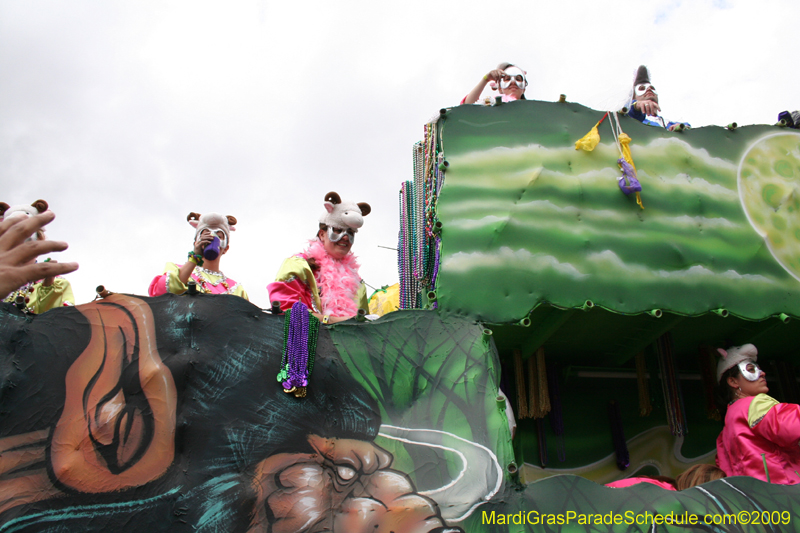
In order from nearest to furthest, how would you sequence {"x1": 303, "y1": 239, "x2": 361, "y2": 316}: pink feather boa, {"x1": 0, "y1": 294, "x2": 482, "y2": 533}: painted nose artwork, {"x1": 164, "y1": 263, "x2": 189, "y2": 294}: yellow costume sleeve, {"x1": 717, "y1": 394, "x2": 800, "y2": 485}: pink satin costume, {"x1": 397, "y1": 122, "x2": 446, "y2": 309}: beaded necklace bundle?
{"x1": 0, "y1": 294, "x2": 482, "y2": 533}: painted nose artwork, {"x1": 717, "y1": 394, "x2": 800, "y2": 485}: pink satin costume, {"x1": 164, "y1": 263, "x2": 189, "y2": 294}: yellow costume sleeve, {"x1": 303, "y1": 239, "x2": 361, "y2": 316}: pink feather boa, {"x1": 397, "y1": 122, "x2": 446, "y2": 309}: beaded necklace bundle

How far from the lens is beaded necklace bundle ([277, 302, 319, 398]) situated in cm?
327

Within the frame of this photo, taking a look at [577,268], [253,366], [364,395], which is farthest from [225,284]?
[577,268]

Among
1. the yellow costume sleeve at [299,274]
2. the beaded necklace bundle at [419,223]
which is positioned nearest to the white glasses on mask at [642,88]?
the beaded necklace bundle at [419,223]

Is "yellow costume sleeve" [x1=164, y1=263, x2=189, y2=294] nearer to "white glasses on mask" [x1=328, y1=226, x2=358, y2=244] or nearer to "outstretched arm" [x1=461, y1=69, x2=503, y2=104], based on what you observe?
"white glasses on mask" [x1=328, y1=226, x2=358, y2=244]

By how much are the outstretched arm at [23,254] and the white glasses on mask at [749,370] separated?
4.43 metres

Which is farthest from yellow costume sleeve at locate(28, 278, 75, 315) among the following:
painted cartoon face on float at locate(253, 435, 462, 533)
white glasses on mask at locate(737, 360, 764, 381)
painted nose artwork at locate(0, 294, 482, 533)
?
white glasses on mask at locate(737, 360, 764, 381)

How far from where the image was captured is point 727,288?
4406 mm

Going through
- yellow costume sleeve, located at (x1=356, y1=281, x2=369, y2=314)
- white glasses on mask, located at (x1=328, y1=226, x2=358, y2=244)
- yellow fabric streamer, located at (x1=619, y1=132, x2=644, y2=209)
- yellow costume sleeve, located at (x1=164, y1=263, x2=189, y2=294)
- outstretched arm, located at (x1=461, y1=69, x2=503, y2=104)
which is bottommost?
yellow costume sleeve, located at (x1=356, y1=281, x2=369, y2=314)

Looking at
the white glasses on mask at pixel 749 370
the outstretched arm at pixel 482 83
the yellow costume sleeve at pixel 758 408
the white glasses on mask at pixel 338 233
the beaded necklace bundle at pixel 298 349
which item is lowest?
the yellow costume sleeve at pixel 758 408

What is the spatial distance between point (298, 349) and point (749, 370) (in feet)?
10.9

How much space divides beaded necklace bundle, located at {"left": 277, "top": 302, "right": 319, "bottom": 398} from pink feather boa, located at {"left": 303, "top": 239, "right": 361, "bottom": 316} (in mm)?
777

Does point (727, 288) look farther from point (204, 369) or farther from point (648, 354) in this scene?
point (204, 369)

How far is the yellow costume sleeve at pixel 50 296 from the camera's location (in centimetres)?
460

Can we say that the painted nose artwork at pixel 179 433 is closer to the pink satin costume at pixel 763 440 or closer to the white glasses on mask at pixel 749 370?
the pink satin costume at pixel 763 440
